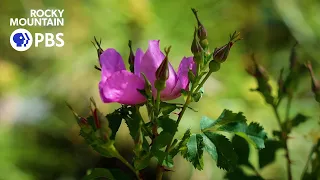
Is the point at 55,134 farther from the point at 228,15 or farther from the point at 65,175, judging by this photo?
the point at 228,15

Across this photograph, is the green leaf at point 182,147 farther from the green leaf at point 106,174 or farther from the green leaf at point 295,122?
the green leaf at point 295,122

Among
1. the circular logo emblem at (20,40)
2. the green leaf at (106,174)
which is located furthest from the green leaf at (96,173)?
the circular logo emblem at (20,40)

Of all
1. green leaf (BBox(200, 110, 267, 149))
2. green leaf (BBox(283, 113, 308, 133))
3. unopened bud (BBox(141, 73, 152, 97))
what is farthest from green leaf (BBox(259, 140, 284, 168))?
unopened bud (BBox(141, 73, 152, 97))

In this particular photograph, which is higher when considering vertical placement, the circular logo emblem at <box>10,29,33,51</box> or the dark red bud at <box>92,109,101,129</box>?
A: the circular logo emblem at <box>10,29,33,51</box>

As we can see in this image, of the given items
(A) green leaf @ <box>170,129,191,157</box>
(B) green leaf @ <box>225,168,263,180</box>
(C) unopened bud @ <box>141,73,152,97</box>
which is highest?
(C) unopened bud @ <box>141,73,152,97</box>

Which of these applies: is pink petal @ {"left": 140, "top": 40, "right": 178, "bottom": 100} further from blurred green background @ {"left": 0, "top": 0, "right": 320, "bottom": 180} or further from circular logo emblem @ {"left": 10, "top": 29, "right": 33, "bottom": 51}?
blurred green background @ {"left": 0, "top": 0, "right": 320, "bottom": 180}

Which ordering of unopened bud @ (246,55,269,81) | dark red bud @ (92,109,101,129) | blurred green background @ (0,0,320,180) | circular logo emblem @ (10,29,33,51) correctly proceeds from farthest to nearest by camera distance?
blurred green background @ (0,0,320,180) < circular logo emblem @ (10,29,33,51) < unopened bud @ (246,55,269,81) < dark red bud @ (92,109,101,129)

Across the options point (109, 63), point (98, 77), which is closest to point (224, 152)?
point (109, 63)

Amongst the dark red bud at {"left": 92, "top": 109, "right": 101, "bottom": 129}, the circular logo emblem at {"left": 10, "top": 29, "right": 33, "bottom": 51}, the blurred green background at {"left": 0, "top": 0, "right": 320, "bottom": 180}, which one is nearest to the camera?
the dark red bud at {"left": 92, "top": 109, "right": 101, "bottom": 129}
